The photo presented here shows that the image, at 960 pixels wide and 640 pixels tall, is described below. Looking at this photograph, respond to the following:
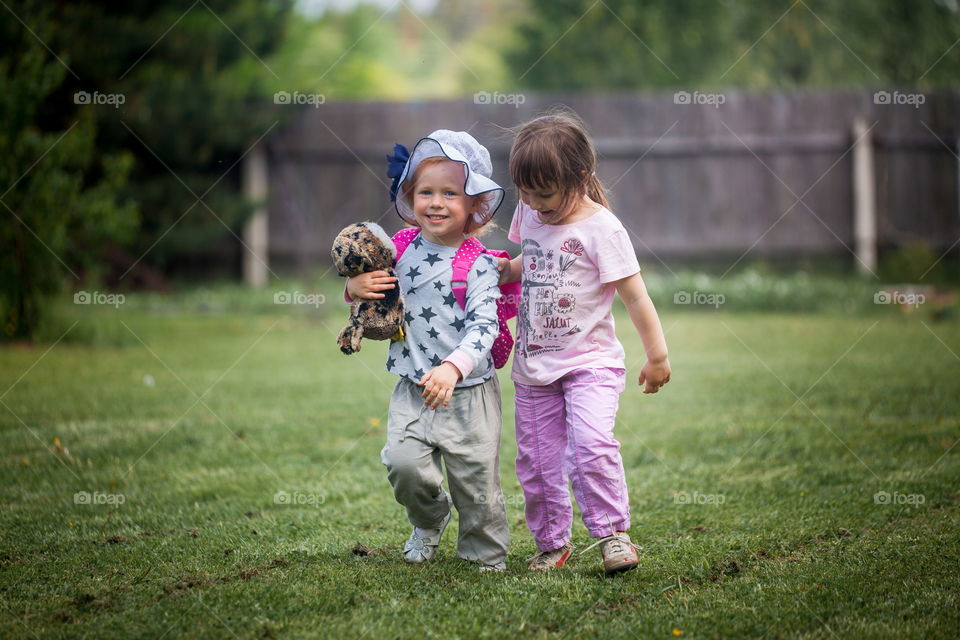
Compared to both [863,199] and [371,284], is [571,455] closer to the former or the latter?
[371,284]

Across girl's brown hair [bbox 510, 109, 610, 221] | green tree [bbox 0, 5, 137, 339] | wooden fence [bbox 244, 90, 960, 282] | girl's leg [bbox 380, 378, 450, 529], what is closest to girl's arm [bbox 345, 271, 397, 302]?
girl's leg [bbox 380, 378, 450, 529]

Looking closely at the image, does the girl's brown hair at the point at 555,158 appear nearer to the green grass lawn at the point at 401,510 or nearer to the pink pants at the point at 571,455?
the pink pants at the point at 571,455

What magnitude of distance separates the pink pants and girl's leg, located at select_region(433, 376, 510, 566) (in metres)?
0.13

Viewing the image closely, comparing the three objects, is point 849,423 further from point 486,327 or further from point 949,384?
point 486,327

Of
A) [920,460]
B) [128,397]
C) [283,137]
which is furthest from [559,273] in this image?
[283,137]

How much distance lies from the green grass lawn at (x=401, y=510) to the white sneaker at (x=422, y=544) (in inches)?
2.2

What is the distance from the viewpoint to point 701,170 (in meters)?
12.4

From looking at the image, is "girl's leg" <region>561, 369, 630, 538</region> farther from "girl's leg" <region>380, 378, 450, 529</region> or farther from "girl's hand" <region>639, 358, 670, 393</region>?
"girl's leg" <region>380, 378, 450, 529</region>

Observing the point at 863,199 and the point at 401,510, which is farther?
the point at 863,199

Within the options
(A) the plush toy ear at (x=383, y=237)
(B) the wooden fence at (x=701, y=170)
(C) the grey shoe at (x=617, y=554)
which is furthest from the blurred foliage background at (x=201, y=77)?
(C) the grey shoe at (x=617, y=554)

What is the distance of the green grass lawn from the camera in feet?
9.18

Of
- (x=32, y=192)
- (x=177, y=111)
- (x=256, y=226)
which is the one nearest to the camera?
(x=32, y=192)

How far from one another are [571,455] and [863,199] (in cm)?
1021

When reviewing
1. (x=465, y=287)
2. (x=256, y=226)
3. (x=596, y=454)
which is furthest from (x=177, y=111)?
(x=596, y=454)
